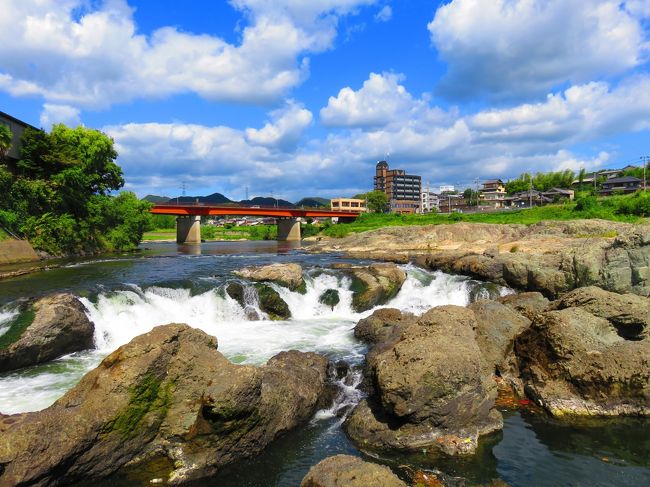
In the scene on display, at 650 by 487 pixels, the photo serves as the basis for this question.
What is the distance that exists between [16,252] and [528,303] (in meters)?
38.1

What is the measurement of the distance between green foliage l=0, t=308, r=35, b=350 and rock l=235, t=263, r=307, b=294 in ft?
38.4

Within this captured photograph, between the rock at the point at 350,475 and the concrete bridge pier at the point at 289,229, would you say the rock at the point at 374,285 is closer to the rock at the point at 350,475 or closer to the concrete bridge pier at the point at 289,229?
the rock at the point at 350,475

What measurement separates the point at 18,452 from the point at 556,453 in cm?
1078

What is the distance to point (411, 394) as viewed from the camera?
9.89 metres

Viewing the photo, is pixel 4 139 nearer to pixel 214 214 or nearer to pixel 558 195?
pixel 214 214

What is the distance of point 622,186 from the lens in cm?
10431

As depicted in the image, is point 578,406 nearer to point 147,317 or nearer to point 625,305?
point 625,305

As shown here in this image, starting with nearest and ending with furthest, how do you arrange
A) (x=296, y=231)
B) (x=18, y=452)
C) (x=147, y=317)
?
(x=18, y=452) → (x=147, y=317) → (x=296, y=231)

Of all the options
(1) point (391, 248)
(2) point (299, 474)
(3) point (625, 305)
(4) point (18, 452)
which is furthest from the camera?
(1) point (391, 248)

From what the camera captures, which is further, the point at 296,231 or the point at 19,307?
the point at 296,231

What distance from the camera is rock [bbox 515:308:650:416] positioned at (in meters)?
11.5

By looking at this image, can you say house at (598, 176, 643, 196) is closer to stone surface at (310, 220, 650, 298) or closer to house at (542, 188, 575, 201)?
house at (542, 188, 575, 201)

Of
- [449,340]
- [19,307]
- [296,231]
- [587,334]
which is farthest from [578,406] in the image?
[296,231]

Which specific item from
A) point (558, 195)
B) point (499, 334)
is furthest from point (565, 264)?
point (558, 195)
